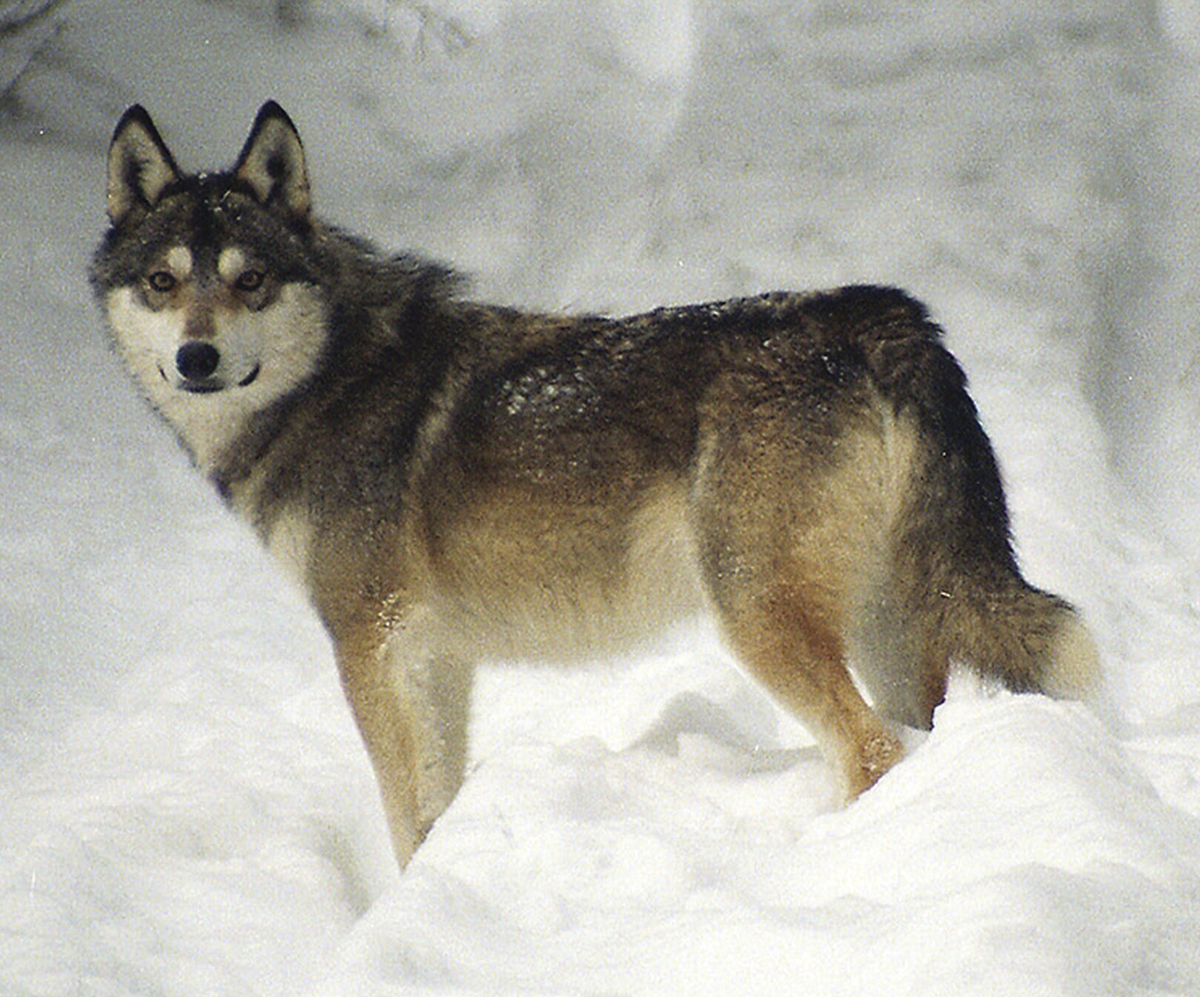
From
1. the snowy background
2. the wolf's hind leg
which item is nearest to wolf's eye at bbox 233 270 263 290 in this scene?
the snowy background

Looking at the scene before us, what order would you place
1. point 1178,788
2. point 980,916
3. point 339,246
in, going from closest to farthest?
point 980,916
point 1178,788
point 339,246

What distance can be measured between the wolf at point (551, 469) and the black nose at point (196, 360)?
0.01 m

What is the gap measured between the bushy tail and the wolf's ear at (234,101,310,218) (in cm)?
162

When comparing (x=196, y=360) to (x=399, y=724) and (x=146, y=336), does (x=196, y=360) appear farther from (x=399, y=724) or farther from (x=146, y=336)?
(x=399, y=724)

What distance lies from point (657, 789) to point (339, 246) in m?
1.96

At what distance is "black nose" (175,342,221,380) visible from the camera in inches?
139

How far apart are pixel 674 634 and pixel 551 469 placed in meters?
0.60

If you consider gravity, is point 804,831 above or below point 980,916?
below

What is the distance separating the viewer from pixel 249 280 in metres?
3.73

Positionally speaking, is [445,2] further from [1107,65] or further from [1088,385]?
[1088,385]

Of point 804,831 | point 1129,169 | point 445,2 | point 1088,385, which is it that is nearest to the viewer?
point 804,831

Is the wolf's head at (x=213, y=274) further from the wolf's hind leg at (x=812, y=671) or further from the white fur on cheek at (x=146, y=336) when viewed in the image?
the wolf's hind leg at (x=812, y=671)

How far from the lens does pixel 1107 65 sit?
7051 mm

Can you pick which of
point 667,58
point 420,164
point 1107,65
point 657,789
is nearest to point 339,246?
point 657,789
